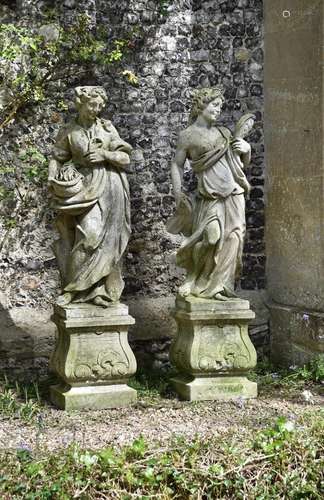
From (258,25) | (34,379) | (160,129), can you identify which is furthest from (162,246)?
(258,25)

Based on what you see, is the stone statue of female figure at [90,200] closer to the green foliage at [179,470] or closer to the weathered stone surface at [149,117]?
the weathered stone surface at [149,117]

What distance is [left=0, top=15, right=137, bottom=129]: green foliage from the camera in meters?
8.78

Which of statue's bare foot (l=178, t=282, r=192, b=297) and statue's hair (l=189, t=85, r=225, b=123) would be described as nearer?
statue's hair (l=189, t=85, r=225, b=123)

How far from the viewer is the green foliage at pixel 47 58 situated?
878 centimetres

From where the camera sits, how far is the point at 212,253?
26.0 ft

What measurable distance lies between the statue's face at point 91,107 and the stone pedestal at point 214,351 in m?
1.69

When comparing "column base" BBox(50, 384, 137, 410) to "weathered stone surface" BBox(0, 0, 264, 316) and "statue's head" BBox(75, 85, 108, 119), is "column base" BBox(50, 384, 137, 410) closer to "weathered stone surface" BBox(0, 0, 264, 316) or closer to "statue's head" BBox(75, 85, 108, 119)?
"weathered stone surface" BBox(0, 0, 264, 316)

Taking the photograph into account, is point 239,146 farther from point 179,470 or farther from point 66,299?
point 179,470

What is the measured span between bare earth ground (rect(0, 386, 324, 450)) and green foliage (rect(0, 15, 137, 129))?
2.84 m

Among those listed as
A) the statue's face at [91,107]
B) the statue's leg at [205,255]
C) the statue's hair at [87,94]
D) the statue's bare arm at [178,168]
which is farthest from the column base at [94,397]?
the statue's hair at [87,94]

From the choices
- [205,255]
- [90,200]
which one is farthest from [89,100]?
[205,255]

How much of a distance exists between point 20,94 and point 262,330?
332cm

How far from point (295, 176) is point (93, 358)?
2.96m

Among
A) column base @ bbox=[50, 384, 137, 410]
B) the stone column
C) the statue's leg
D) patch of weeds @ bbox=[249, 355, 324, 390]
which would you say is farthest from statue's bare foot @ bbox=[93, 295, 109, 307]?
the stone column
